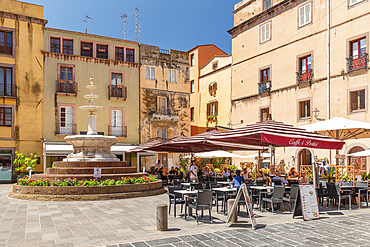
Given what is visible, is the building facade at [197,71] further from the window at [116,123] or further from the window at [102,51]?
the window at [102,51]

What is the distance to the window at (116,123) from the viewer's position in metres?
29.7

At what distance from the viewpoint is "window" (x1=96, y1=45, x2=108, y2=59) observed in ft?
97.3

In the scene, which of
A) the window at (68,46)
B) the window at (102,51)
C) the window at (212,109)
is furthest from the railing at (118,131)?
the window at (212,109)

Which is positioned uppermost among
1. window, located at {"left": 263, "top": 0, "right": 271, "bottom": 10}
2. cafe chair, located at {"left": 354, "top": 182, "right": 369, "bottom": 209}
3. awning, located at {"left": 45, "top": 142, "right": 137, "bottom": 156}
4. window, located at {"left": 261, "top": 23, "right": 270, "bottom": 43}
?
window, located at {"left": 263, "top": 0, "right": 271, "bottom": 10}

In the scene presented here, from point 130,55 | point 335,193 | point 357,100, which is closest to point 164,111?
point 130,55

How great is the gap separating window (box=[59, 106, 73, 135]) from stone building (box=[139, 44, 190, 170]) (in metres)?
6.21

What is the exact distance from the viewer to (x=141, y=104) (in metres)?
31.0

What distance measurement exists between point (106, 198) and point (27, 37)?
19.1 m

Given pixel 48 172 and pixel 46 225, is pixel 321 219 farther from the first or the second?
pixel 48 172

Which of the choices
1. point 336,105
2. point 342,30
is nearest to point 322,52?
point 342,30

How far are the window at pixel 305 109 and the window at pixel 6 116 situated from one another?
851 inches

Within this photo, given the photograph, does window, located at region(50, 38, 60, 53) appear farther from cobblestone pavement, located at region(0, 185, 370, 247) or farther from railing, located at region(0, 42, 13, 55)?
cobblestone pavement, located at region(0, 185, 370, 247)

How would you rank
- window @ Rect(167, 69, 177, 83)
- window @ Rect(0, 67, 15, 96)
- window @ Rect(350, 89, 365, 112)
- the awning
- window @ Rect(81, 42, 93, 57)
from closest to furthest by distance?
window @ Rect(350, 89, 365, 112) → the awning → window @ Rect(0, 67, 15, 96) → window @ Rect(81, 42, 93, 57) → window @ Rect(167, 69, 177, 83)

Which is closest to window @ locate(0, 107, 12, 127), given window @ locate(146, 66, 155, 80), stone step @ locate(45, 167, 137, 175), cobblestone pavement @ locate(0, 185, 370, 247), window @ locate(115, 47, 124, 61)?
window @ locate(115, 47, 124, 61)
